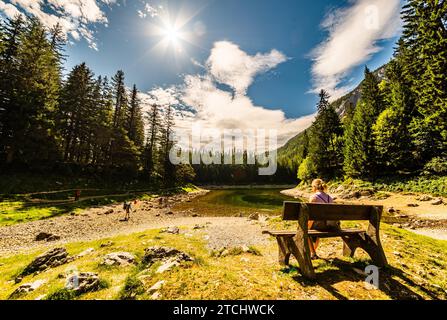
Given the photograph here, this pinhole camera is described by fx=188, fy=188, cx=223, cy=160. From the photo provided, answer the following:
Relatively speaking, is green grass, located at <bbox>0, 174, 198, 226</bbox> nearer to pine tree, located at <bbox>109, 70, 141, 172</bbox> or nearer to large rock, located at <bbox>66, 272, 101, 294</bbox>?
pine tree, located at <bbox>109, 70, 141, 172</bbox>

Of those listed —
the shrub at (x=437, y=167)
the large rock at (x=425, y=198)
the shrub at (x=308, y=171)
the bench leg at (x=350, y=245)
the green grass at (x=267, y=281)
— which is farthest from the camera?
the shrub at (x=308, y=171)

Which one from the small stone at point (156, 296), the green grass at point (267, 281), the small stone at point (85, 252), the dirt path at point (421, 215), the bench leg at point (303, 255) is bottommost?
the dirt path at point (421, 215)

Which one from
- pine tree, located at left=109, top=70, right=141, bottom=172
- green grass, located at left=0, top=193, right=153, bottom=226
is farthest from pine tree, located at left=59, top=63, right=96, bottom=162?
green grass, located at left=0, top=193, right=153, bottom=226

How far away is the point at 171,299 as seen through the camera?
10.8 feet

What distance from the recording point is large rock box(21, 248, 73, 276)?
584 centimetres

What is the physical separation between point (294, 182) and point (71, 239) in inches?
3831

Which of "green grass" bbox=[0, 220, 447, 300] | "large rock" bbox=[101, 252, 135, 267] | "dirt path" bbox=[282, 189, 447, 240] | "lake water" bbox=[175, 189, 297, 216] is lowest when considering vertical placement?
"lake water" bbox=[175, 189, 297, 216]

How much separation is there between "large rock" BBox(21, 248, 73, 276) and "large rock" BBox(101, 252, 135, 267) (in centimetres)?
197

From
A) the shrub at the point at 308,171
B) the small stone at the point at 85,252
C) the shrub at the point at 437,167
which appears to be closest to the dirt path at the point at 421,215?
the shrub at the point at 437,167

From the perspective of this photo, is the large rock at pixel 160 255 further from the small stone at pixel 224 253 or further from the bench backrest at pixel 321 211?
the bench backrest at pixel 321 211

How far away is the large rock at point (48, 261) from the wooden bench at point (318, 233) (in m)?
6.98

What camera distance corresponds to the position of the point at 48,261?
6219mm

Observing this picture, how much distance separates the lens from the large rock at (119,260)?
556 cm
